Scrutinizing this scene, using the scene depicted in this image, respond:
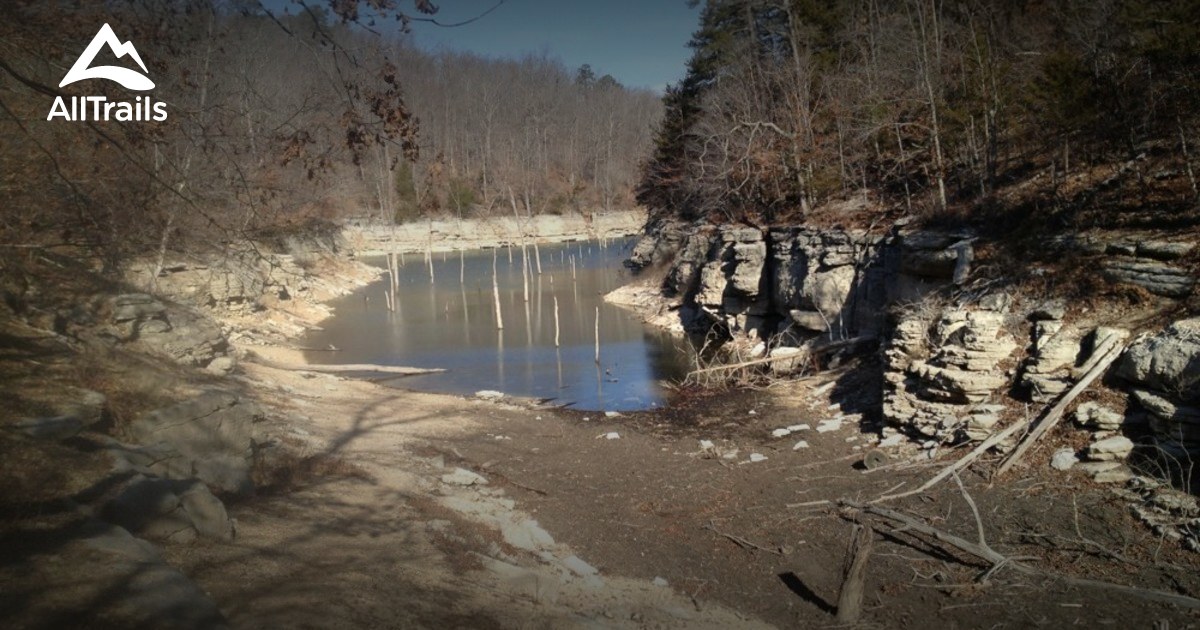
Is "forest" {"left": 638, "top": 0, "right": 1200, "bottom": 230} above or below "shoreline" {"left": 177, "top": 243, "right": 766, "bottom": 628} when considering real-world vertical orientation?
above

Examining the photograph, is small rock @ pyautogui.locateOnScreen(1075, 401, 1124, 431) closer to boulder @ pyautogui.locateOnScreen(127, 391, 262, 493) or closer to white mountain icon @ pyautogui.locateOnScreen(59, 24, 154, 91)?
boulder @ pyautogui.locateOnScreen(127, 391, 262, 493)

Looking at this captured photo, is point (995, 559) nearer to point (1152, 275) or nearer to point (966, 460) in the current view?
point (966, 460)

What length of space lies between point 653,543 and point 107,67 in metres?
8.30

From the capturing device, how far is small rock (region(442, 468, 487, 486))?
13664 millimetres

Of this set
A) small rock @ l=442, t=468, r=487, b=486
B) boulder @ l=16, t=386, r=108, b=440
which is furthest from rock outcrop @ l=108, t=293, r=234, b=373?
small rock @ l=442, t=468, r=487, b=486

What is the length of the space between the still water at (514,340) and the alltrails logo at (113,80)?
16.5m

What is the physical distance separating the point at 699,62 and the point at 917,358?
3311 centimetres

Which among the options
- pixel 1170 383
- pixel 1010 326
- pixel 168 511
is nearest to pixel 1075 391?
pixel 1170 383

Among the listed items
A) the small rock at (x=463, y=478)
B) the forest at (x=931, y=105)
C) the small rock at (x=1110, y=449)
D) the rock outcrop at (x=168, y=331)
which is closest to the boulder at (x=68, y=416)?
the small rock at (x=463, y=478)

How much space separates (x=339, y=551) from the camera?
862cm

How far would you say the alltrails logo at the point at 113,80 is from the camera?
6.77 metres

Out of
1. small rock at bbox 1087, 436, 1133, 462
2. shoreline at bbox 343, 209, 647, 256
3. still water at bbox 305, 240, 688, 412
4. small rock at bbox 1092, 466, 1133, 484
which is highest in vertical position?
shoreline at bbox 343, 209, 647, 256

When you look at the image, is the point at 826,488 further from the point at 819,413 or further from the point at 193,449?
the point at 193,449

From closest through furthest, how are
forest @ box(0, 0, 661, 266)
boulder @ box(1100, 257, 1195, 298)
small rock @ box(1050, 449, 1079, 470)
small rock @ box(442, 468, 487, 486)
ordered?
forest @ box(0, 0, 661, 266), small rock @ box(1050, 449, 1079, 470), boulder @ box(1100, 257, 1195, 298), small rock @ box(442, 468, 487, 486)
